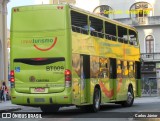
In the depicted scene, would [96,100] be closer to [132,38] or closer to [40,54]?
[40,54]

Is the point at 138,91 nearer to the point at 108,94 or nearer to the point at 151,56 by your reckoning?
the point at 108,94

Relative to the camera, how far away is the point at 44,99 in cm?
1841

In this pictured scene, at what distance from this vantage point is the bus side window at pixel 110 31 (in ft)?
75.2

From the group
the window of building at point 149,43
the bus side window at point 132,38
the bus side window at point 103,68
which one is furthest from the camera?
the window of building at point 149,43

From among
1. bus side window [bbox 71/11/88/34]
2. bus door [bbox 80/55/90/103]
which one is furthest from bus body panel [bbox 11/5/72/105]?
bus door [bbox 80/55/90/103]

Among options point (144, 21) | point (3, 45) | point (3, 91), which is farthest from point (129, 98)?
point (144, 21)

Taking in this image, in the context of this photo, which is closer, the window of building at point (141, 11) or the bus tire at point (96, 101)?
the bus tire at point (96, 101)

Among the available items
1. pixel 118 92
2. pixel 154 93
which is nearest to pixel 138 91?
pixel 118 92

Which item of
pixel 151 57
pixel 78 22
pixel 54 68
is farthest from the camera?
pixel 151 57

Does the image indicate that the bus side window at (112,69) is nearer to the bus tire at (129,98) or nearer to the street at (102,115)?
the street at (102,115)

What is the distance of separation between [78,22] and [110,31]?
13.2ft

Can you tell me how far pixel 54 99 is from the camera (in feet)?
60.0

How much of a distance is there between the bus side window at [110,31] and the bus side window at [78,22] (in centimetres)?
256

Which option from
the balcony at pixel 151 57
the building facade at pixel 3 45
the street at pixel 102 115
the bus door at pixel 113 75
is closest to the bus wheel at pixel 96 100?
the street at pixel 102 115
